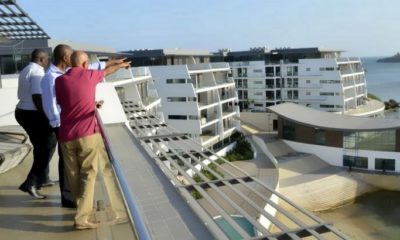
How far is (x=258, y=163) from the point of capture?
80.9 ft

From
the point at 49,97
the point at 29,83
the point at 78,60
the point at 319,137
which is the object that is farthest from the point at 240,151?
the point at 78,60

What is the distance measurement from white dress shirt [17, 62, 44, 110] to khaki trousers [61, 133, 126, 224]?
1.07 m

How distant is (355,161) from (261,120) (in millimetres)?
12960

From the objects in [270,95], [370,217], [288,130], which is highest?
[270,95]

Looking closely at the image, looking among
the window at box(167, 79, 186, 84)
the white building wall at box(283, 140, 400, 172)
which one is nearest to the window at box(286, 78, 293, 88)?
the white building wall at box(283, 140, 400, 172)

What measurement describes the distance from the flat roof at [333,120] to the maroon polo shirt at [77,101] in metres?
24.6

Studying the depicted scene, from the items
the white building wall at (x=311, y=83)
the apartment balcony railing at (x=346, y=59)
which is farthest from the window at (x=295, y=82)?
the apartment balcony railing at (x=346, y=59)

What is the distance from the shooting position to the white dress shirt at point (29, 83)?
3908 millimetres

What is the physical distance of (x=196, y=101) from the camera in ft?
91.0

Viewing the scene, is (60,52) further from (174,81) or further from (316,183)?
(174,81)

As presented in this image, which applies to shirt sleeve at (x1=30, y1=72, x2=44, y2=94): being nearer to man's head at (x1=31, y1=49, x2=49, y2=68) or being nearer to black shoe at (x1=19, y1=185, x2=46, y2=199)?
man's head at (x1=31, y1=49, x2=49, y2=68)

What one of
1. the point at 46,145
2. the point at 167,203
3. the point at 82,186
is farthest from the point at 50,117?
the point at 167,203

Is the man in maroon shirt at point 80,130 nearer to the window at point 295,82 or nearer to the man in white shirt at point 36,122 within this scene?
the man in white shirt at point 36,122

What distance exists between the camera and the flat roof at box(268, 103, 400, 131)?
25231 millimetres
